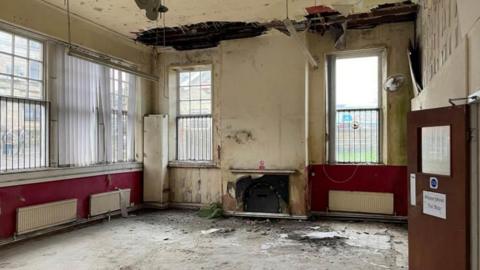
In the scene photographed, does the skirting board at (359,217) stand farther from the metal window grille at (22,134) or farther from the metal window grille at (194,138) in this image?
the metal window grille at (22,134)

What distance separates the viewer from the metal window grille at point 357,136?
246 inches

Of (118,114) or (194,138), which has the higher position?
(118,114)

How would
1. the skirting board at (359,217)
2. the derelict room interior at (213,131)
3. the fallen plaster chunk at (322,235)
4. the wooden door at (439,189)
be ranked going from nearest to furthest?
the wooden door at (439,189) → the derelict room interior at (213,131) → the fallen plaster chunk at (322,235) → the skirting board at (359,217)

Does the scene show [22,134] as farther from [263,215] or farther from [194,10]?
[263,215]

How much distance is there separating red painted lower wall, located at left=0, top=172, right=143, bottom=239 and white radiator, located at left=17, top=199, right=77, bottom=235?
0.08 m

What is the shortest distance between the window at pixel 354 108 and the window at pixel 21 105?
4.82 metres

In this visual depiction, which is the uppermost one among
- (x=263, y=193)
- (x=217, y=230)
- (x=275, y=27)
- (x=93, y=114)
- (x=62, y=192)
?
(x=275, y=27)

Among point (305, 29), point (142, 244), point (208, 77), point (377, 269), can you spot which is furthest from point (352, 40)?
point (142, 244)

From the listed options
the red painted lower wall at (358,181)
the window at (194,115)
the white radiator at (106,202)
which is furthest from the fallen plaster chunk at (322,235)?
the white radiator at (106,202)

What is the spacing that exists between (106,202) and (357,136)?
466cm

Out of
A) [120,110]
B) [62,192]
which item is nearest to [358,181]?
[120,110]

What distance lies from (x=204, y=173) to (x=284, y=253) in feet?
10.4

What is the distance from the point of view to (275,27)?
20.1 feet

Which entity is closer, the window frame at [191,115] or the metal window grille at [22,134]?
the metal window grille at [22,134]
